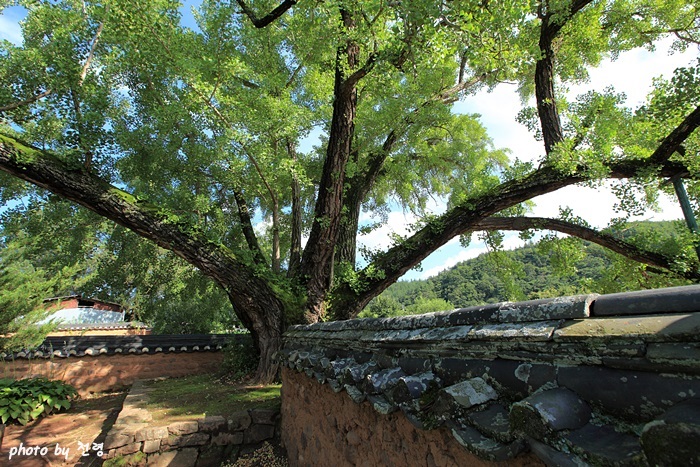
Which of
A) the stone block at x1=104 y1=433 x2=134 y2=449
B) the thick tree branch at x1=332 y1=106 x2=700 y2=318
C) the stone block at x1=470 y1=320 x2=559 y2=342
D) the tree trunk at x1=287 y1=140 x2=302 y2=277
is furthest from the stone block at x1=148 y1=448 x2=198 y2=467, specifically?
the stone block at x1=470 y1=320 x2=559 y2=342

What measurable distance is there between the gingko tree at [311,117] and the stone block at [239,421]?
1717mm

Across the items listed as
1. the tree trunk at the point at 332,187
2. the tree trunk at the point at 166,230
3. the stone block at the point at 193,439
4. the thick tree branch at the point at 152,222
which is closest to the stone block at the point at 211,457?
the stone block at the point at 193,439

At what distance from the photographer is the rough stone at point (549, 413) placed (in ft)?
3.22

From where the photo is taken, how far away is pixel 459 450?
57.4 inches

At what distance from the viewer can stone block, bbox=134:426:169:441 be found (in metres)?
4.31

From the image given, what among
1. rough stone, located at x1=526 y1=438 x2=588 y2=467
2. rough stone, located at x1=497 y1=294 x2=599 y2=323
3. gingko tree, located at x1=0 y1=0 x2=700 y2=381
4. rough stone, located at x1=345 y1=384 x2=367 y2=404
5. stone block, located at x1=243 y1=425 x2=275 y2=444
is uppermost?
gingko tree, located at x1=0 y1=0 x2=700 y2=381

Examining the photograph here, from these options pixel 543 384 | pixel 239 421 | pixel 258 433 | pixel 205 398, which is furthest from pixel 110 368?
pixel 543 384

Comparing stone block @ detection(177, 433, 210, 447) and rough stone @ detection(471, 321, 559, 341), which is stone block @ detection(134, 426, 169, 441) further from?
rough stone @ detection(471, 321, 559, 341)

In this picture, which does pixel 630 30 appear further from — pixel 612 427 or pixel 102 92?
pixel 102 92

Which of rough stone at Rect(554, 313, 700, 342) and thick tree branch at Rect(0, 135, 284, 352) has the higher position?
thick tree branch at Rect(0, 135, 284, 352)

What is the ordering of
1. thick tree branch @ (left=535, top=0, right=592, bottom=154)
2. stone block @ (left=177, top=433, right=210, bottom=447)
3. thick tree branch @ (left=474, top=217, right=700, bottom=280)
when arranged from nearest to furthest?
stone block @ (left=177, top=433, right=210, bottom=447) < thick tree branch @ (left=535, top=0, right=592, bottom=154) < thick tree branch @ (left=474, top=217, right=700, bottom=280)

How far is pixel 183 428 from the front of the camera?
14.8 feet

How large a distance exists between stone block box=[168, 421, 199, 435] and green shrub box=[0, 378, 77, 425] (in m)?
3.57

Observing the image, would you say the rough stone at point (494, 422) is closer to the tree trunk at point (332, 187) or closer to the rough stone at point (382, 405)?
the rough stone at point (382, 405)
